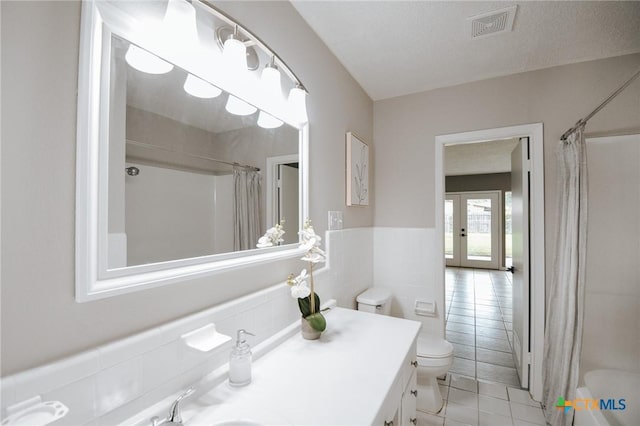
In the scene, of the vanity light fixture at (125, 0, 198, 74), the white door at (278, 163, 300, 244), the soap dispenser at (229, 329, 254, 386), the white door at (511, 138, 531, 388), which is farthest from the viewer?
the white door at (511, 138, 531, 388)

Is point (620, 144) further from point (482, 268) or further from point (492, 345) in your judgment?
point (482, 268)

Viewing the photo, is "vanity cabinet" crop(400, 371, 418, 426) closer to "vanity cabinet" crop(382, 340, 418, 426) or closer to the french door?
"vanity cabinet" crop(382, 340, 418, 426)

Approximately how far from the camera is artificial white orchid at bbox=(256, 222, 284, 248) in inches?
48.8

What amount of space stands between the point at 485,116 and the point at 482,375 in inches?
85.2

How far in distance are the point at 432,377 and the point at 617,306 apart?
4.31 ft

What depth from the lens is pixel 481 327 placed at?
3.46 metres

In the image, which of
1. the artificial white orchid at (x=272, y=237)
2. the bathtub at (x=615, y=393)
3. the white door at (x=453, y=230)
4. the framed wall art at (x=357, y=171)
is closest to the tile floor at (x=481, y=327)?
the bathtub at (x=615, y=393)

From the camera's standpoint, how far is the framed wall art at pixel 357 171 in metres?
2.04

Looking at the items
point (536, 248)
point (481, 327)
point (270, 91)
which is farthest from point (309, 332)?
point (481, 327)

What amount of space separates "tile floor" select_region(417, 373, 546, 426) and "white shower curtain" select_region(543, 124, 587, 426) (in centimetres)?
15

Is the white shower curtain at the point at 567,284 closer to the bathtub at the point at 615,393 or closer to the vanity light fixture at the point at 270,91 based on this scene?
the bathtub at the point at 615,393

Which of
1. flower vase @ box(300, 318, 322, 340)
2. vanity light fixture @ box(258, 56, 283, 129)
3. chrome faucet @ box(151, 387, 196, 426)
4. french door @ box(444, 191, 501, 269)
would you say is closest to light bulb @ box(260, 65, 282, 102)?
vanity light fixture @ box(258, 56, 283, 129)

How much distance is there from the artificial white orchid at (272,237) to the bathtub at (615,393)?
69.1 inches

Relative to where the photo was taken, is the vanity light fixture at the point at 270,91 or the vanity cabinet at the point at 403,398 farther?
the vanity light fixture at the point at 270,91
